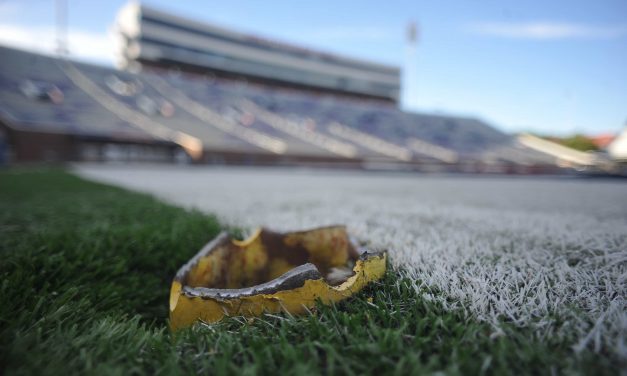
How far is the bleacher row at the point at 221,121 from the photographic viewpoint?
18750 millimetres

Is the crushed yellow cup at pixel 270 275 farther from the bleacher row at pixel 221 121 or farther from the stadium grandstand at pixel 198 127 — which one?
the bleacher row at pixel 221 121

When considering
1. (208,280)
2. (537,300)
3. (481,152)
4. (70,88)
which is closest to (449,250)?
(537,300)

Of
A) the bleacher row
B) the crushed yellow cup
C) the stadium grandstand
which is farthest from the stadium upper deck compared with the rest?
the crushed yellow cup

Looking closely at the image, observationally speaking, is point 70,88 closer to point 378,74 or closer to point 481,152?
point 481,152

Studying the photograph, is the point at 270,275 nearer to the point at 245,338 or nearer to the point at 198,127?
the point at 245,338

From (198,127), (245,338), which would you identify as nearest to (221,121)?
(198,127)

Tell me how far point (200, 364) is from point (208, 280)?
483mm

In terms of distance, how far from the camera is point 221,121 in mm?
23234

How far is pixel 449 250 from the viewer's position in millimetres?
1231

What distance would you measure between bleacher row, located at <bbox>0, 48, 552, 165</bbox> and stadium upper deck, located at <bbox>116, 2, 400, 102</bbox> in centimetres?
1067

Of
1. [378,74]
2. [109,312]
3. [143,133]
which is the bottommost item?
[109,312]

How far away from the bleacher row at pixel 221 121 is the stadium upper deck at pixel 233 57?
10668 millimetres

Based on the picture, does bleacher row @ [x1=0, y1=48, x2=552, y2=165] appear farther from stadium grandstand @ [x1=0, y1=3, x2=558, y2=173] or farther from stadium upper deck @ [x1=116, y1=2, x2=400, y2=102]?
stadium upper deck @ [x1=116, y1=2, x2=400, y2=102]

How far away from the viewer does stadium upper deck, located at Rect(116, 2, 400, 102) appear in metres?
35.3
